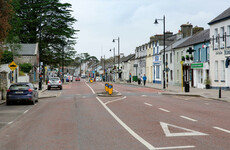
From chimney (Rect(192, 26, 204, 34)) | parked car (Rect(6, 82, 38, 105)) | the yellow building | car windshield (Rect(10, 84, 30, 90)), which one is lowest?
parked car (Rect(6, 82, 38, 105))

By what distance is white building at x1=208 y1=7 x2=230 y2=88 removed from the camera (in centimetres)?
3447

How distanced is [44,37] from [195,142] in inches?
2309

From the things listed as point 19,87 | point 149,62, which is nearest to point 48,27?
point 149,62

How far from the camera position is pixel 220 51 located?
118 feet

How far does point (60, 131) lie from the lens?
9.91 meters

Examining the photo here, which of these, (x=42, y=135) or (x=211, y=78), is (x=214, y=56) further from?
(x=42, y=135)

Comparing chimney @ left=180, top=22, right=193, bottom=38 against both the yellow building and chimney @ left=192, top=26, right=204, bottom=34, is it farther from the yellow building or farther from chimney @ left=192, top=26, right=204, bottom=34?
the yellow building

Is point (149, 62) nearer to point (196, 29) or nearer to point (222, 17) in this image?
point (196, 29)

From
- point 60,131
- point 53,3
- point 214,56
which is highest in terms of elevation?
point 53,3

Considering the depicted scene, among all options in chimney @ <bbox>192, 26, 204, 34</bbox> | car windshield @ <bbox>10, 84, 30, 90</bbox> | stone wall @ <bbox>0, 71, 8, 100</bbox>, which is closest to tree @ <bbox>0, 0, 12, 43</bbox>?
car windshield @ <bbox>10, 84, 30, 90</bbox>

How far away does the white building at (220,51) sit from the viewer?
113 ft

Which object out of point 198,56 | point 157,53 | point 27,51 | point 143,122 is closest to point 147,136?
point 143,122

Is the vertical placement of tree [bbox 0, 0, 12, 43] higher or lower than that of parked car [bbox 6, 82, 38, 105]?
higher

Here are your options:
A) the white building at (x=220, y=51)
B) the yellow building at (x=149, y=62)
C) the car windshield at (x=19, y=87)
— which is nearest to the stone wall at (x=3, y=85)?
the car windshield at (x=19, y=87)
